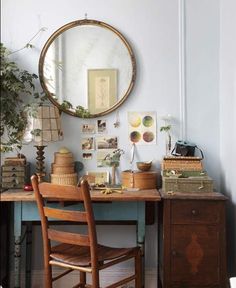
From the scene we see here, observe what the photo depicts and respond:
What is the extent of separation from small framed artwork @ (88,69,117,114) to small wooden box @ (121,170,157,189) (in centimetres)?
53

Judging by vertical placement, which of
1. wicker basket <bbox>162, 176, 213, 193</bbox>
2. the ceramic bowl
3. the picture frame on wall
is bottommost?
wicker basket <bbox>162, 176, 213, 193</bbox>

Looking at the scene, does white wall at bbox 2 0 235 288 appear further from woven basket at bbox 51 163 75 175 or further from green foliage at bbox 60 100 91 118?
woven basket at bbox 51 163 75 175

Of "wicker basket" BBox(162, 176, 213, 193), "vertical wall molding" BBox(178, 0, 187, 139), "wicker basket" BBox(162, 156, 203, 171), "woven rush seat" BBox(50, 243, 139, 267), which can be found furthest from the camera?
"vertical wall molding" BBox(178, 0, 187, 139)

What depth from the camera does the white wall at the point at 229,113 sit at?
2402 millimetres

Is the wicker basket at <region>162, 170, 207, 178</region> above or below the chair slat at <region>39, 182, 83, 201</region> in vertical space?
above

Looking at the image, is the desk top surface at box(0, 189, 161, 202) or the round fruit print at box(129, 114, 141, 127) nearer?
the desk top surface at box(0, 189, 161, 202)

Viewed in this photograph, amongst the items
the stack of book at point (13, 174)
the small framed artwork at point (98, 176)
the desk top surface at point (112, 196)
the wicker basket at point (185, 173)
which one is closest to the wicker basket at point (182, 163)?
the wicker basket at point (185, 173)

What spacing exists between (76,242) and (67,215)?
0.16 m

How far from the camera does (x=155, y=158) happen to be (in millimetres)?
2703

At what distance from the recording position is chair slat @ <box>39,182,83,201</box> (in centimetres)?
195

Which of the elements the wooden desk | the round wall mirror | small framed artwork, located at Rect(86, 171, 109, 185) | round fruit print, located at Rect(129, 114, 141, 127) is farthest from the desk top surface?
the round wall mirror

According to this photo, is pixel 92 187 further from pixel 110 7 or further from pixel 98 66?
pixel 110 7

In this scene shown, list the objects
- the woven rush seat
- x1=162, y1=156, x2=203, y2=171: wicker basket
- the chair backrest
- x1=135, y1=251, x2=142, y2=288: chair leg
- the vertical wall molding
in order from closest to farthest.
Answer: the chair backrest < the woven rush seat < x1=135, y1=251, x2=142, y2=288: chair leg < x1=162, y1=156, x2=203, y2=171: wicker basket < the vertical wall molding

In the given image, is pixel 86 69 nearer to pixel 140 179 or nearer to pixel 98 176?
pixel 98 176
